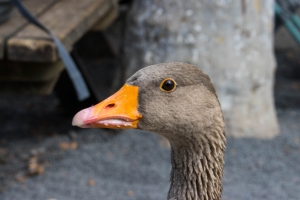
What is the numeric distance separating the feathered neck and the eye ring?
0.23 meters

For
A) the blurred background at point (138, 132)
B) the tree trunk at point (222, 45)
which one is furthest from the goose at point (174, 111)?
the tree trunk at point (222, 45)

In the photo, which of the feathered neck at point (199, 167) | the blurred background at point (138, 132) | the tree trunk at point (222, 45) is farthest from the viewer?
the tree trunk at point (222, 45)

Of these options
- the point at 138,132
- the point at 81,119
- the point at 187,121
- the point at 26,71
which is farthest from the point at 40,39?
the point at 138,132

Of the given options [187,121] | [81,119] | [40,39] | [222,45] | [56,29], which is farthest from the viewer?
[222,45]

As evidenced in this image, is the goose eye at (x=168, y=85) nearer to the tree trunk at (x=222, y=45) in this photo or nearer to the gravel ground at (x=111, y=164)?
the gravel ground at (x=111, y=164)

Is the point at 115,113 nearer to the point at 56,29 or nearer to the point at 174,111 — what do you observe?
the point at 174,111

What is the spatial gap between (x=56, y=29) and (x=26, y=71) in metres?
0.36

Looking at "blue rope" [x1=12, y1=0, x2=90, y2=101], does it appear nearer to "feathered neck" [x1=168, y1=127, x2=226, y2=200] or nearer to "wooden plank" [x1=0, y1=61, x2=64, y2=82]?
"wooden plank" [x1=0, y1=61, x2=64, y2=82]

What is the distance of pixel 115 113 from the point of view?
168 cm

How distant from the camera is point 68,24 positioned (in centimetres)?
301

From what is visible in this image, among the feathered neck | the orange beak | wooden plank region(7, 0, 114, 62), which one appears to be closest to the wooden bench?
wooden plank region(7, 0, 114, 62)

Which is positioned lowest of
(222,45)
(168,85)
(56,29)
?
(222,45)

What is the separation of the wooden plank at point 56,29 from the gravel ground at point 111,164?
40.9 inches

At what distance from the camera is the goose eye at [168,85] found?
→ 175 cm
